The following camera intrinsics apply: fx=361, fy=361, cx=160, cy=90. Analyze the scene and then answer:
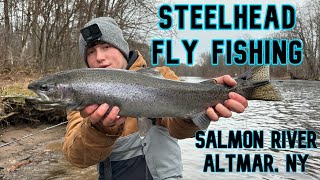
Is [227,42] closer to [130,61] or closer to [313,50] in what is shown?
[130,61]

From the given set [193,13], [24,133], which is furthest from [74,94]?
[193,13]

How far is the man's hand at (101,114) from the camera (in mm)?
2809

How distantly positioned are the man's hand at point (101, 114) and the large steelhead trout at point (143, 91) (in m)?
0.05

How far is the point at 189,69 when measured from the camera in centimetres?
15075

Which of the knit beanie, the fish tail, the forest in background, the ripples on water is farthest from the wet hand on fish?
the forest in background

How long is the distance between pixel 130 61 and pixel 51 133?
9.63 meters

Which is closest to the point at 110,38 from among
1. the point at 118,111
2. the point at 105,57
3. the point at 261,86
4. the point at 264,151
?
the point at 105,57

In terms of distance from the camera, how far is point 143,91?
2.98 meters

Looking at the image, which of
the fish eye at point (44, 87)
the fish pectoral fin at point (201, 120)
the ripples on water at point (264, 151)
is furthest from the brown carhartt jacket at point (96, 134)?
the ripples on water at point (264, 151)

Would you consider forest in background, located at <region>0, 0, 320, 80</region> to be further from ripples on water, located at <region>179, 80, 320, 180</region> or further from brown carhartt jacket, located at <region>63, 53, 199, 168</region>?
brown carhartt jacket, located at <region>63, 53, 199, 168</region>

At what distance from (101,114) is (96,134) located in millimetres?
234

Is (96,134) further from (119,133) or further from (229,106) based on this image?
(229,106)

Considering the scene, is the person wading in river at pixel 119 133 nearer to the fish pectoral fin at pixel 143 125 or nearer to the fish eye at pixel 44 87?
the fish pectoral fin at pixel 143 125

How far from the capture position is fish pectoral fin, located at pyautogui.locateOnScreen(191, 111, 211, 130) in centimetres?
312
